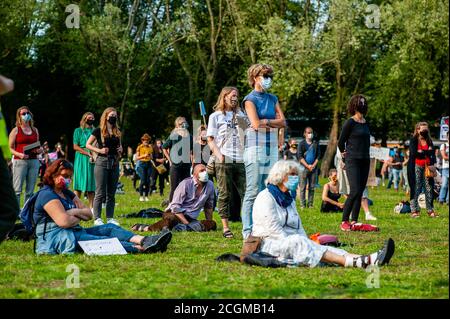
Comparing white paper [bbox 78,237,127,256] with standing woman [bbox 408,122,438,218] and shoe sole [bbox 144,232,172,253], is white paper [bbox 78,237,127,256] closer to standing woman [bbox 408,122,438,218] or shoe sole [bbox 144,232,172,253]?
shoe sole [bbox 144,232,172,253]

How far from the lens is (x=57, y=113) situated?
6359 centimetres

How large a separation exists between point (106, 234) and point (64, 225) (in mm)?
621

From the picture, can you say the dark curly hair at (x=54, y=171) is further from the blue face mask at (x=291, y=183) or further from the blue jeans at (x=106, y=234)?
the blue face mask at (x=291, y=183)

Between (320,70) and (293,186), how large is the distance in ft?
122

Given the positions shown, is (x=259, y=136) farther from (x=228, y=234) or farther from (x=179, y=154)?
(x=179, y=154)

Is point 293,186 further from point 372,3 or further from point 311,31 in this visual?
point 372,3

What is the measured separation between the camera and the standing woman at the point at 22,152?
48.9ft

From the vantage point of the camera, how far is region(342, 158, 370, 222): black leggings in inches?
541

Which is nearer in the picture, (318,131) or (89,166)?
(89,166)

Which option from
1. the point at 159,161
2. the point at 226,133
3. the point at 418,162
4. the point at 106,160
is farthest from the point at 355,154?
the point at 159,161

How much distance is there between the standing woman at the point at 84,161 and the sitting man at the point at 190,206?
261cm

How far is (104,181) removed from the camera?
14.6 m
